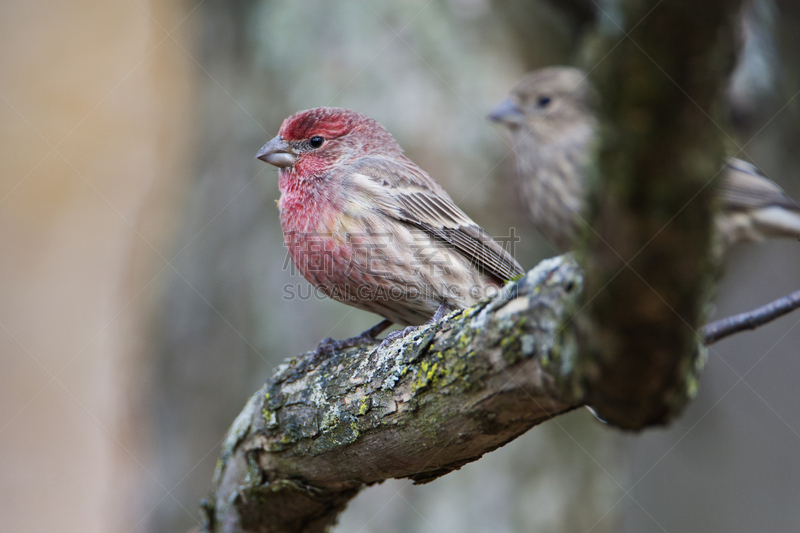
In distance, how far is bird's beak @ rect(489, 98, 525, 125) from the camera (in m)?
4.78

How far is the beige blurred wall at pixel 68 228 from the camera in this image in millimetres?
9008

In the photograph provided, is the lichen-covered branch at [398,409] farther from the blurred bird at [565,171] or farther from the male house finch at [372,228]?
the blurred bird at [565,171]

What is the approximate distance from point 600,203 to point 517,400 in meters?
0.77

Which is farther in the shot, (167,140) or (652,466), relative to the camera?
(167,140)

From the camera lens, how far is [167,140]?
7.88 m

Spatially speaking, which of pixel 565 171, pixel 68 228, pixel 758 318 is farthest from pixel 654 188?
pixel 68 228

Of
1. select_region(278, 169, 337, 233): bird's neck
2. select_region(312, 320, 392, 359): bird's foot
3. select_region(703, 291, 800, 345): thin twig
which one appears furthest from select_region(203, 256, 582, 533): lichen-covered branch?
select_region(278, 169, 337, 233): bird's neck

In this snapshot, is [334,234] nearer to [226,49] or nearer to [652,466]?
[226,49]

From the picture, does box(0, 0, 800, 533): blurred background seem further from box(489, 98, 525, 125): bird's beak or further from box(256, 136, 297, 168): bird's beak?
box(256, 136, 297, 168): bird's beak

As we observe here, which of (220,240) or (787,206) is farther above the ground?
(220,240)

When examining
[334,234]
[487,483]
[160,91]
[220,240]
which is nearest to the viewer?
[334,234]

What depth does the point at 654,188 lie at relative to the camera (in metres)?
1.17

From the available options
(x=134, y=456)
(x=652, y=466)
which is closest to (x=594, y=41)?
(x=652, y=466)

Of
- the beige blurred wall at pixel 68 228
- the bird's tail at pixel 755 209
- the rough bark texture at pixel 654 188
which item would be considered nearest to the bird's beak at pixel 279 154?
the bird's tail at pixel 755 209
